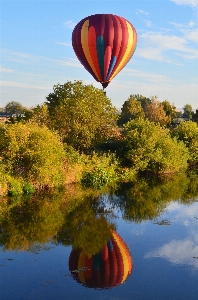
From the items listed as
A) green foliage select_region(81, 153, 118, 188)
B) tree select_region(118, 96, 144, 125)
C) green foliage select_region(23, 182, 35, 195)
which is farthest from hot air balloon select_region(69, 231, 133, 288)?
tree select_region(118, 96, 144, 125)

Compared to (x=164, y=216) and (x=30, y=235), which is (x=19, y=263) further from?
(x=164, y=216)

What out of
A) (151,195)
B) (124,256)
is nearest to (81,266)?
(124,256)

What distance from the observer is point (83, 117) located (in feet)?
114

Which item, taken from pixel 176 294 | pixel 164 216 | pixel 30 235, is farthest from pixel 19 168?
pixel 176 294

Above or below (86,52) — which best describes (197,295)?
below

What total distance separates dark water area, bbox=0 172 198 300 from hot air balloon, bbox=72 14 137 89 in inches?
458

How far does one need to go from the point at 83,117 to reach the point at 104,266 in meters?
21.0

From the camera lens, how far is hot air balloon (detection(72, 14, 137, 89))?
1240 inches

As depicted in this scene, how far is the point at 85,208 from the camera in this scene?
23.6 metres

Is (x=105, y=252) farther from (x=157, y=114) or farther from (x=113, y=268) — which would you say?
(x=157, y=114)

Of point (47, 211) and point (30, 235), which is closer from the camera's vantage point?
point (30, 235)

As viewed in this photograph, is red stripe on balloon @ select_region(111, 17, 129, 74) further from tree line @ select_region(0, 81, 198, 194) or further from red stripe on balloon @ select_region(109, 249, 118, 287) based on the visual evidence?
red stripe on balloon @ select_region(109, 249, 118, 287)

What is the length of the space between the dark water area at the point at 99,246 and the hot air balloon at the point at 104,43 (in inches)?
458

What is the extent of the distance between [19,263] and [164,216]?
10065mm
